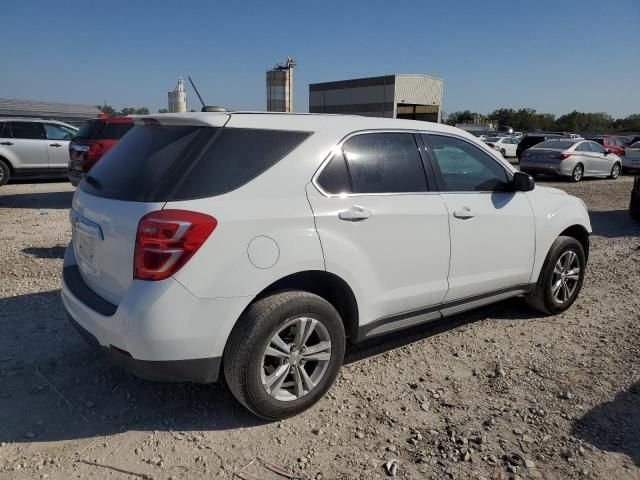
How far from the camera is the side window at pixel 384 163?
10.5 ft

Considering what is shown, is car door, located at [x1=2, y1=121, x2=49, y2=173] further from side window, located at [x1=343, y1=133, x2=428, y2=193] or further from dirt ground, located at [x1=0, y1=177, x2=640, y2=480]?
side window, located at [x1=343, y1=133, x2=428, y2=193]

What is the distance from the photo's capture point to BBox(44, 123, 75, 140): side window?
43.5ft

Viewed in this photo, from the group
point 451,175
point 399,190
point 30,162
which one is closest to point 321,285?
point 399,190

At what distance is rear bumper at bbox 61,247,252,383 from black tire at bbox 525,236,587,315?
117 inches

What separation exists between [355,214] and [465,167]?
1.33 m

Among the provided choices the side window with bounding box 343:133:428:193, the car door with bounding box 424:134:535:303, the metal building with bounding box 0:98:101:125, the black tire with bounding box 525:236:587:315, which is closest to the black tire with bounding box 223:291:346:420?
the side window with bounding box 343:133:428:193

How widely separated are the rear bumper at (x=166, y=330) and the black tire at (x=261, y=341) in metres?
0.07

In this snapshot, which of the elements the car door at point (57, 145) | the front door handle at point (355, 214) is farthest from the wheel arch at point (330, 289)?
the car door at point (57, 145)

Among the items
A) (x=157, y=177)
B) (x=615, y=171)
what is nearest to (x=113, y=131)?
(x=157, y=177)

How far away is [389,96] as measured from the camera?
196 ft

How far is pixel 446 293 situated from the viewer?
12.1 feet

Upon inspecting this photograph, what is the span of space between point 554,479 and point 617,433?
2.20 feet

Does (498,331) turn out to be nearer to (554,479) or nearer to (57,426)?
(554,479)

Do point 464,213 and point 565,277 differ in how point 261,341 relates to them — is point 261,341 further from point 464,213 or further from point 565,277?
point 565,277
